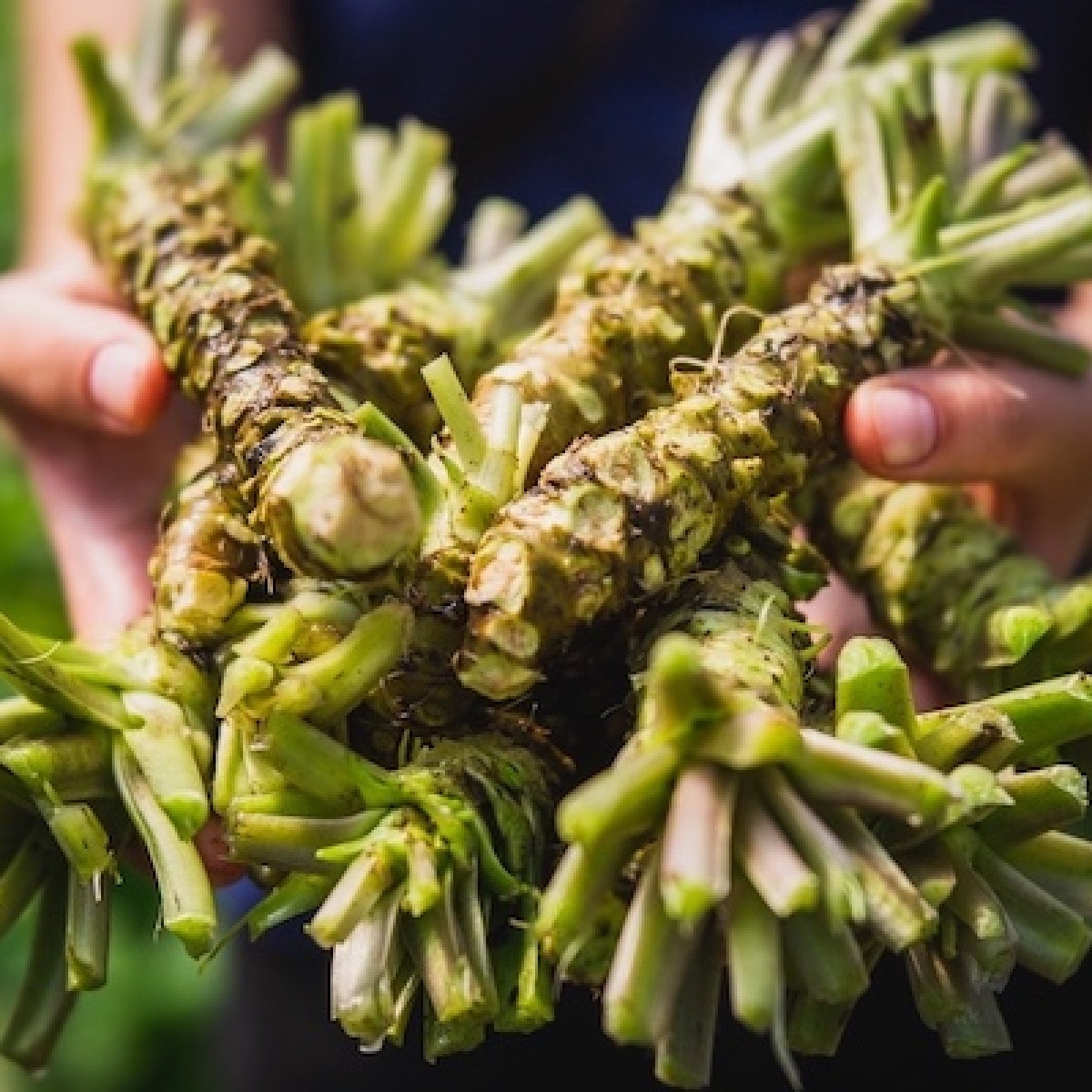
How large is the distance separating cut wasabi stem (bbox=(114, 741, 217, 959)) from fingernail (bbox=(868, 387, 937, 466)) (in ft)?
2.64

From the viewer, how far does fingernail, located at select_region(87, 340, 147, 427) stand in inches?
75.1

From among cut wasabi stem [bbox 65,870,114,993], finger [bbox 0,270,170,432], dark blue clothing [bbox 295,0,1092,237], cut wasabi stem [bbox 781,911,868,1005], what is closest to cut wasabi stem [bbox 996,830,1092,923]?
cut wasabi stem [bbox 781,911,868,1005]

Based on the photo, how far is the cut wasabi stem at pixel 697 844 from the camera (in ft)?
3.74

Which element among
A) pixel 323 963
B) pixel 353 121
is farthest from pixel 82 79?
pixel 323 963

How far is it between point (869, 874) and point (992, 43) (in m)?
1.55

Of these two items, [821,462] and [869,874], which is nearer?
[869,874]

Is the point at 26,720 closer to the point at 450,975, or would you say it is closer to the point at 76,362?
the point at 450,975

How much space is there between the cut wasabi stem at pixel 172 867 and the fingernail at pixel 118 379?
0.55 meters

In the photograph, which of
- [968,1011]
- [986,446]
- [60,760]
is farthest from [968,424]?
[60,760]

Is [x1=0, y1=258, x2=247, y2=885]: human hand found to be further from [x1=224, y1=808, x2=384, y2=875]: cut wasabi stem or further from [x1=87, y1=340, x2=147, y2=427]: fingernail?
[x1=224, y1=808, x2=384, y2=875]: cut wasabi stem

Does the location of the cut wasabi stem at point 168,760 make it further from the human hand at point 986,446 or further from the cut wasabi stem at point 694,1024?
the human hand at point 986,446

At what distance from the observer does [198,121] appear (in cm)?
235

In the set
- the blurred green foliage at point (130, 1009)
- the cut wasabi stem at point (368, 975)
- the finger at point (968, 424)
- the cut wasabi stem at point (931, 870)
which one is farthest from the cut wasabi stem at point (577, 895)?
the blurred green foliage at point (130, 1009)

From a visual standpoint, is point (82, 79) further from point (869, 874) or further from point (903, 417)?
point (869, 874)
